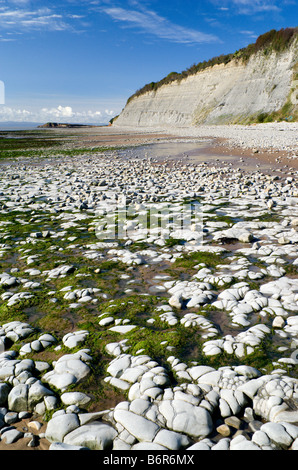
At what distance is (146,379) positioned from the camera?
9.23 feet

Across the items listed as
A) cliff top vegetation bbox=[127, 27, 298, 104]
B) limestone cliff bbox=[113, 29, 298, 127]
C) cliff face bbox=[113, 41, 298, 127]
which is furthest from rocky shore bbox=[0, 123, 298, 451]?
cliff top vegetation bbox=[127, 27, 298, 104]

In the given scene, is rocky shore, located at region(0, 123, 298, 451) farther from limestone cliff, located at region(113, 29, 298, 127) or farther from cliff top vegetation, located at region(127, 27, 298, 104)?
cliff top vegetation, located at region(127, 27, 298, 104)

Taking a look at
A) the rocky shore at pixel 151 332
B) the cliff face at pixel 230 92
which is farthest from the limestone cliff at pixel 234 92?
the rocky shore at pixel 151 332

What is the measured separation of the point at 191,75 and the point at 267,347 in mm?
92364

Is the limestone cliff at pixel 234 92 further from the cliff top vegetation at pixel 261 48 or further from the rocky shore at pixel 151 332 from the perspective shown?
the rocky shore at pixel 151 332

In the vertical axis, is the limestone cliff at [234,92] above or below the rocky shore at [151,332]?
above

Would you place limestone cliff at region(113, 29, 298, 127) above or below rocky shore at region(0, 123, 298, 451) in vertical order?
above

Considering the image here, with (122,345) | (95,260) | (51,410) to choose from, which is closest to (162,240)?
(95,260)

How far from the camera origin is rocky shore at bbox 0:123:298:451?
241 cm

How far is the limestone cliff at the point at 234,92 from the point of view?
174ft

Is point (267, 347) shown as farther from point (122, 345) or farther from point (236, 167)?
point (236, 167)

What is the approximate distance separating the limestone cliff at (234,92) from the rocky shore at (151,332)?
48751 millimetres

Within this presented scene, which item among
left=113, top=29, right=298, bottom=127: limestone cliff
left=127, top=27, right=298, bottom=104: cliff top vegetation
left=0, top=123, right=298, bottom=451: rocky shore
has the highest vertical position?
left=127, top=27, right=298, bottom=104: cliff top vegetation

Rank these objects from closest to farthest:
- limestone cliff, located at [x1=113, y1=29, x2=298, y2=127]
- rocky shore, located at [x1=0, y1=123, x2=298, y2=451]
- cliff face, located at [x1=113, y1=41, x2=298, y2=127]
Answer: rocky shore, located at [x1=0, y1=123, x2=298, y2=451], limestone cliff, located at [x1=113, y1=29, x2=298, y2=127], cliff face, located at [x1=113, y1=41, x2=298, y2=127]
